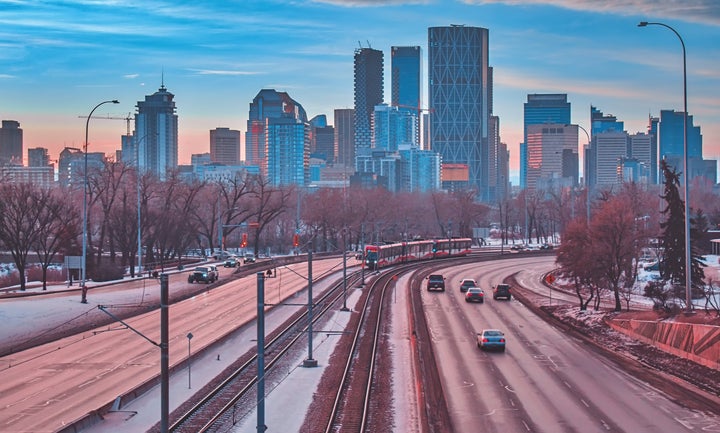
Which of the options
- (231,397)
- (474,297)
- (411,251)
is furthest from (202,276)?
(411,251)

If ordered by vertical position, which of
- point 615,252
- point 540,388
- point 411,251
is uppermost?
point 615,252

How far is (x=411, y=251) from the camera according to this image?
114750 mm

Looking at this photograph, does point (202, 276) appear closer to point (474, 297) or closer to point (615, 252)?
point (474, 297)

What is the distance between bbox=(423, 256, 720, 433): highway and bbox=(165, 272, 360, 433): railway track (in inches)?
302

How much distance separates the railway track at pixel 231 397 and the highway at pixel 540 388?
7.68m

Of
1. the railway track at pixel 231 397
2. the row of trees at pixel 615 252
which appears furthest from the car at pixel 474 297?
the railway track at pixel 231 397

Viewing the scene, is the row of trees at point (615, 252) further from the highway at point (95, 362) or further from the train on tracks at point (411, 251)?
the train on tracks at point (411, 251)

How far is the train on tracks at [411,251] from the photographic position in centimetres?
10081

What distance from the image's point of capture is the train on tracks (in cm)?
10081

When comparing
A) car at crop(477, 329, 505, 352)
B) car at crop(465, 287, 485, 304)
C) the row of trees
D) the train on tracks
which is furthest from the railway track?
the train on tracks

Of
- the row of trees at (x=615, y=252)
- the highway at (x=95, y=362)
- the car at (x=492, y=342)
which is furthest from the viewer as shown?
the row of trees at (x=615, y=252)

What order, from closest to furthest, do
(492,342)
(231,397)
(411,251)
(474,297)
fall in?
(231,397)
(492,342)
(474,297)
(411,251)

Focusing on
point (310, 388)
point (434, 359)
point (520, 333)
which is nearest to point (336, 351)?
point (434, 359)

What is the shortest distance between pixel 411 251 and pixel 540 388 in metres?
81.5
